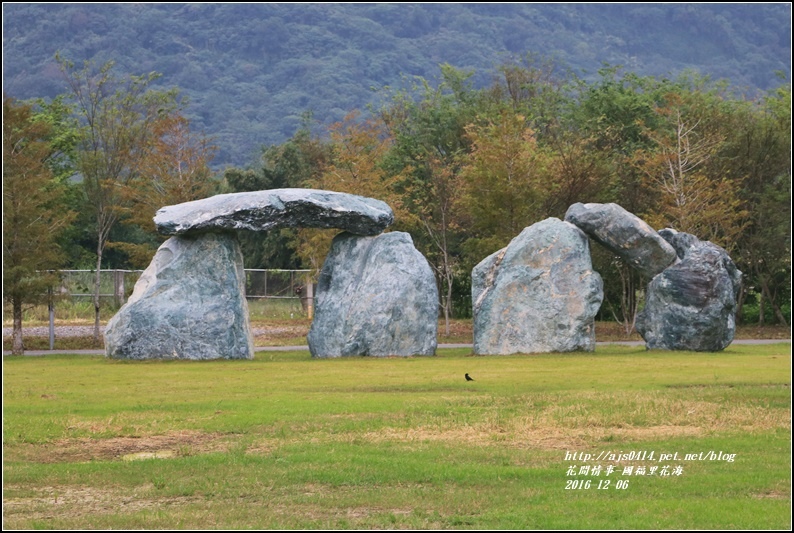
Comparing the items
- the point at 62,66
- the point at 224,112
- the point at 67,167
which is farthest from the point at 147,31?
the point at 62,66

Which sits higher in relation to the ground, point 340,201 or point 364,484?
point 340,201

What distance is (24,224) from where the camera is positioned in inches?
1200

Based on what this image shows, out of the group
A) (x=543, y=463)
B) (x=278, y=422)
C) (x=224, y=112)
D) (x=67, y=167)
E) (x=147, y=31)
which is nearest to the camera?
(x=543, y=463)

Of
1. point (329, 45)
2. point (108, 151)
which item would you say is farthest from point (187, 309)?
point (329, 45)

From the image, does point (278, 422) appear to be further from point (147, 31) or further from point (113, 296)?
point (147, 31)

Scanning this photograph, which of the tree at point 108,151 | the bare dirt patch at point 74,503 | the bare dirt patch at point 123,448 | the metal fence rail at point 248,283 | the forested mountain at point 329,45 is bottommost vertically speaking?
the metal fence rail at point 248,283

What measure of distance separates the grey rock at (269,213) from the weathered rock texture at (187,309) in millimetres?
725

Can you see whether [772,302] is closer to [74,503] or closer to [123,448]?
[123,448]

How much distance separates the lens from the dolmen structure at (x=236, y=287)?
27.4m

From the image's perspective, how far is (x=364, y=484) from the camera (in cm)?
1155

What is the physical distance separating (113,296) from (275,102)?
88.3 m

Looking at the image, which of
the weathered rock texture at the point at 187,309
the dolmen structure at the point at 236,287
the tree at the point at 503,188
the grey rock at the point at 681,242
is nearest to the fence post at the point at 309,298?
the tree at the point at 503,188

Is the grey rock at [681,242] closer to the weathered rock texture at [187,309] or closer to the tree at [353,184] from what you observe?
the weathered rock texture at [187,309]

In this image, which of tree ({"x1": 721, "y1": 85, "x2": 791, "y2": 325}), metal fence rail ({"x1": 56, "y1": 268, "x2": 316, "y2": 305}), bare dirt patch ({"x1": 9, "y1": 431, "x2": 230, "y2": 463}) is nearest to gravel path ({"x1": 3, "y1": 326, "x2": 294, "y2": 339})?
metal fence rail ({"x1": 56, "y1": 268, "x2": 316, "y2": 305})
